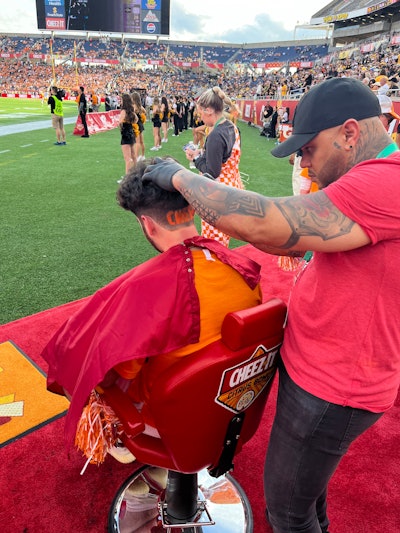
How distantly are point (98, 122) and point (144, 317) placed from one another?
17314mm

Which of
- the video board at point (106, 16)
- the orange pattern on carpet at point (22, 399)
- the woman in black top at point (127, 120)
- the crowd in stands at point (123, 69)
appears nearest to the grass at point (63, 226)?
the orange pattern on carpet at point (22, 399)

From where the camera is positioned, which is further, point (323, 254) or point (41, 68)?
point (41, 68)

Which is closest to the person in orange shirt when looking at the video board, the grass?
the grass

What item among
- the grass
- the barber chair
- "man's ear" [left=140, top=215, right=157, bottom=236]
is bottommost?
the grass

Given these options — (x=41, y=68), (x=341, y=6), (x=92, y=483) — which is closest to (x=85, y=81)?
(x=41, y=68)

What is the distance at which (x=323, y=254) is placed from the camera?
1.12m

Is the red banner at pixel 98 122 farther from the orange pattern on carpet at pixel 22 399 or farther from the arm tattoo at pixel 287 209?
the arm tattoo at pixel 287 209

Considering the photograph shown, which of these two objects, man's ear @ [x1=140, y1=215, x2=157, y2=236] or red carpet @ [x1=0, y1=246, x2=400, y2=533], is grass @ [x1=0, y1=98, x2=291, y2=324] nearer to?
red carpet @ [x1=0, y1=246, x2=400, y2=533]

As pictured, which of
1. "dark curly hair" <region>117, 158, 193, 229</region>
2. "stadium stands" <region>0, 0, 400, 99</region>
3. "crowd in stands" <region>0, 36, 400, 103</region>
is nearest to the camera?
"dark curly hair" <region>117, 158, 193, 229</region>

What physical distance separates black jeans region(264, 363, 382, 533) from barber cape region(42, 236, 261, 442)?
383mm

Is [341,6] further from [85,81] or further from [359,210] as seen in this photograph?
[359,210]

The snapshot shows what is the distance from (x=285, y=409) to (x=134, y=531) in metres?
1.13

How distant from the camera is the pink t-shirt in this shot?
92 cm

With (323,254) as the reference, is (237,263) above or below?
below
